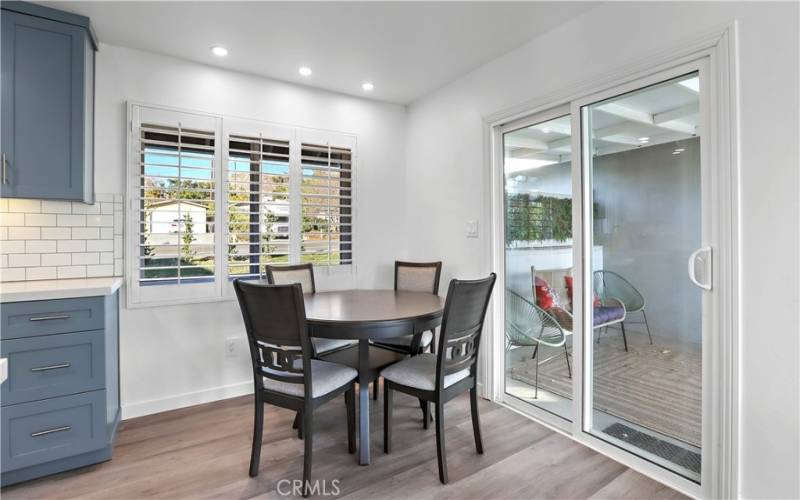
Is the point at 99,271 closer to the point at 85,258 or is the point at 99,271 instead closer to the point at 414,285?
the point at 85,258

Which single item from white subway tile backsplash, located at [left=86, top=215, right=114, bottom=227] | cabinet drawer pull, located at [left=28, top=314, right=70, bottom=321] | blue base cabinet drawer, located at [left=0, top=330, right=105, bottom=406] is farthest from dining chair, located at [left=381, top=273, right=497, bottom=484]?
white subway tile backsplash, located at [left=86, top=215, right=114, bottom=227]

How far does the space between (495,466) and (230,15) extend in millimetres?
2988

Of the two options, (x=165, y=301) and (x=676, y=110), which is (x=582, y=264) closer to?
(x=676, y=110)

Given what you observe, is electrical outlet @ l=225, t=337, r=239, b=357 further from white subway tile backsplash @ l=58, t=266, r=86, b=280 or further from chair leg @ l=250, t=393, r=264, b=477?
chair leg @ l=250, t=393, r=264, b=477

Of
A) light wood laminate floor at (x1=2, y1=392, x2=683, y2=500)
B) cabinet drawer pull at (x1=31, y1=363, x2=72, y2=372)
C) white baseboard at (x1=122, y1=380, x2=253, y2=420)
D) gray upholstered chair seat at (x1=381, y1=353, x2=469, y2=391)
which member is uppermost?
cabinet drawer pull at (x1=31, y1=363, x2=72, y2=372)

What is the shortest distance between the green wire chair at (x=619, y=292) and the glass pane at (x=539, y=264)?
8.2 inches

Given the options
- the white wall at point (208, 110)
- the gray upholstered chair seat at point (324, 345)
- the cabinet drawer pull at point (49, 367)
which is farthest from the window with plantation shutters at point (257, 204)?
the cabinet drawer pull at point (49, 367)

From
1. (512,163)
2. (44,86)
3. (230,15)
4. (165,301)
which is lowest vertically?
(165,301)

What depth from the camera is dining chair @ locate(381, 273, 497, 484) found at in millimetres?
2029

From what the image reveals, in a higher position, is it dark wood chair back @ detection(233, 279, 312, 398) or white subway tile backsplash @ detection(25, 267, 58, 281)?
white subway tile backsplash @ detection(25, 267, 58, 281)

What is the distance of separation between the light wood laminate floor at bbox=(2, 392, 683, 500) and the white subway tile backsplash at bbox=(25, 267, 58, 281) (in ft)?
3.58

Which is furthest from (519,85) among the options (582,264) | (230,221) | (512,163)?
(230,221)

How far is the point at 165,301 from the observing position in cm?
292

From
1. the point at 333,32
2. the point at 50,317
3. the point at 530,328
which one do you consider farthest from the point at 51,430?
the point at 530,328
